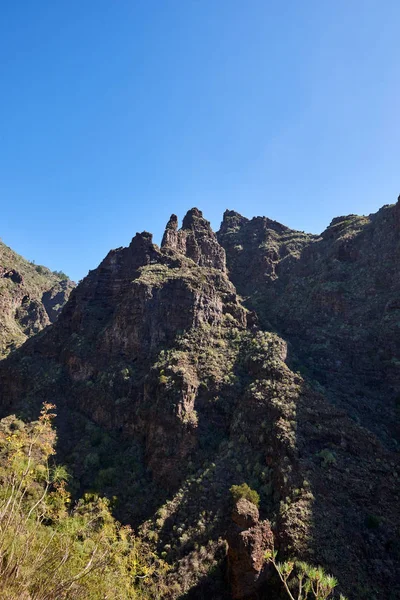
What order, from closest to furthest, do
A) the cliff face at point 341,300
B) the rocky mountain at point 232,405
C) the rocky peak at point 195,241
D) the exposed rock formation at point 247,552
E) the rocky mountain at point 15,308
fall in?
the exposed rock formation at point 247,552, the rocky mountain at point 232,405, the cliff face at point 341,300, the rocky mountain at point 15,308, the rocky peak at point 195,241

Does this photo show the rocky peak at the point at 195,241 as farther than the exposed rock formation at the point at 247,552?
Yes

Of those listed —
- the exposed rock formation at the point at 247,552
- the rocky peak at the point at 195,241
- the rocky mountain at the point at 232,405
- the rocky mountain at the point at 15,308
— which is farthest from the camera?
the rocky peak at the point at 195,241

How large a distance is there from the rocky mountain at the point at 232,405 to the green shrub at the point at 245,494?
1379 mm

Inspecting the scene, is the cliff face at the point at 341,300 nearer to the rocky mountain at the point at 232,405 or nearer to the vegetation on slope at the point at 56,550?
the rocky mountain at the point at 232,405

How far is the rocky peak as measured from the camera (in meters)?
75.8

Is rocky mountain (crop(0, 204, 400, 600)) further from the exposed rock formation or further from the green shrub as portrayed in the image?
the green shrub

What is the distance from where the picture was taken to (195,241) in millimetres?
80000

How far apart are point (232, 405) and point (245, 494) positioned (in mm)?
13371

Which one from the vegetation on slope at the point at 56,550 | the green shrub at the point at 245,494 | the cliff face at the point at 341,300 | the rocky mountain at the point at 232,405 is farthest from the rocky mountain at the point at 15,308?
the green shrub at the point at 245,494

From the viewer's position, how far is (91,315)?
196ft

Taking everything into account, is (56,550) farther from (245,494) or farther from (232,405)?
(232,405)

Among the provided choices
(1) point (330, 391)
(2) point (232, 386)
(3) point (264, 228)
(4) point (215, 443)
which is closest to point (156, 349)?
(2) point (232, 386)

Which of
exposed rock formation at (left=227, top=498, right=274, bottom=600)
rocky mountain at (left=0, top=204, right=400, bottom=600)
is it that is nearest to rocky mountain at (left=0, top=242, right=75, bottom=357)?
rocky mountain at (left=0, top=204, right=400, bottom=600)

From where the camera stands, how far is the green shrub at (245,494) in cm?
2942
